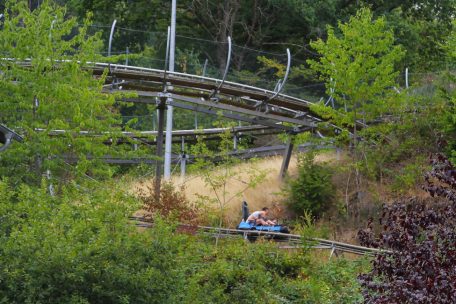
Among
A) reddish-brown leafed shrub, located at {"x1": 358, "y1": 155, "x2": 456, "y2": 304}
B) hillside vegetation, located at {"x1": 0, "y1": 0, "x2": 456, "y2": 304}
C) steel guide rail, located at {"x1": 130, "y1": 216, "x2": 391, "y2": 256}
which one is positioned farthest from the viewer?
steel guide rail, located at {"x1": 130, "y1": 216, "x2": 391, "y2": 256}

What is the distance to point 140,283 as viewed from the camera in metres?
14.7

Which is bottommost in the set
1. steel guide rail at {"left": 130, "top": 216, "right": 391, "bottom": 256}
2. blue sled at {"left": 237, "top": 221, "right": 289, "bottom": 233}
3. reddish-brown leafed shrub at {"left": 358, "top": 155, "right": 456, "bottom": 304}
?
blue sled at {"left": 237, "top": 221, "right": 289, "bottom": 233}

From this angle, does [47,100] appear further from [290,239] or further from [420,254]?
[420,254]

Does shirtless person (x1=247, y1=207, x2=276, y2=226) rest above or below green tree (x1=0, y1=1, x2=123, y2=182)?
below

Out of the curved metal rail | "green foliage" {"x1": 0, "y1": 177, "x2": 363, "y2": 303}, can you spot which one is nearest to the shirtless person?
the curved metal rail

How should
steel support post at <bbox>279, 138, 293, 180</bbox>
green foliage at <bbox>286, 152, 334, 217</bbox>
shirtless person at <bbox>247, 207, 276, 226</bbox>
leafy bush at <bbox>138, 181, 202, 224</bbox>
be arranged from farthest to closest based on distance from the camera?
steel support post at <bbox>279, 138, 293, 180</bbox>, green foliage at <bbox>286, 152, 334, 217</bbox>, leafy bush at <bbox>138, 181, 202, 224</bbox>, shirtless person at <bbox>247, 207, 276, 226</bbox>

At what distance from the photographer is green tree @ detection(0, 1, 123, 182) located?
79.7 ft

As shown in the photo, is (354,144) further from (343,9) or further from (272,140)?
(343,9)

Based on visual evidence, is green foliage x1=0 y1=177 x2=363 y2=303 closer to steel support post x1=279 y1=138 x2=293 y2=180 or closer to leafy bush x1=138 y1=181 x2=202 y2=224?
leafy bush x1=138 y1=181 x2=202 y2=224

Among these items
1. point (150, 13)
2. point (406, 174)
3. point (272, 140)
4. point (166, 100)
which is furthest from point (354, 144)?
point (150, 13)

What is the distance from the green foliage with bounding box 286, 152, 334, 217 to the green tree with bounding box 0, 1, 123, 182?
6459 mm

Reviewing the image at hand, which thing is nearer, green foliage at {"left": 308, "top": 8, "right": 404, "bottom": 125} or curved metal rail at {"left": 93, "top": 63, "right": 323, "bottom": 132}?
green foliage at {"left": 308, "top": 8, "right": 404, "bottom": 125}

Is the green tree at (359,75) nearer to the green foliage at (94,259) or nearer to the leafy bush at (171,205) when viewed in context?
the leafy bush at (171,205)

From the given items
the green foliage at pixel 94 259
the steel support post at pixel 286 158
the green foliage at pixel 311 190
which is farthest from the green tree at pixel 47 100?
the steel support post at pixel 286 158
